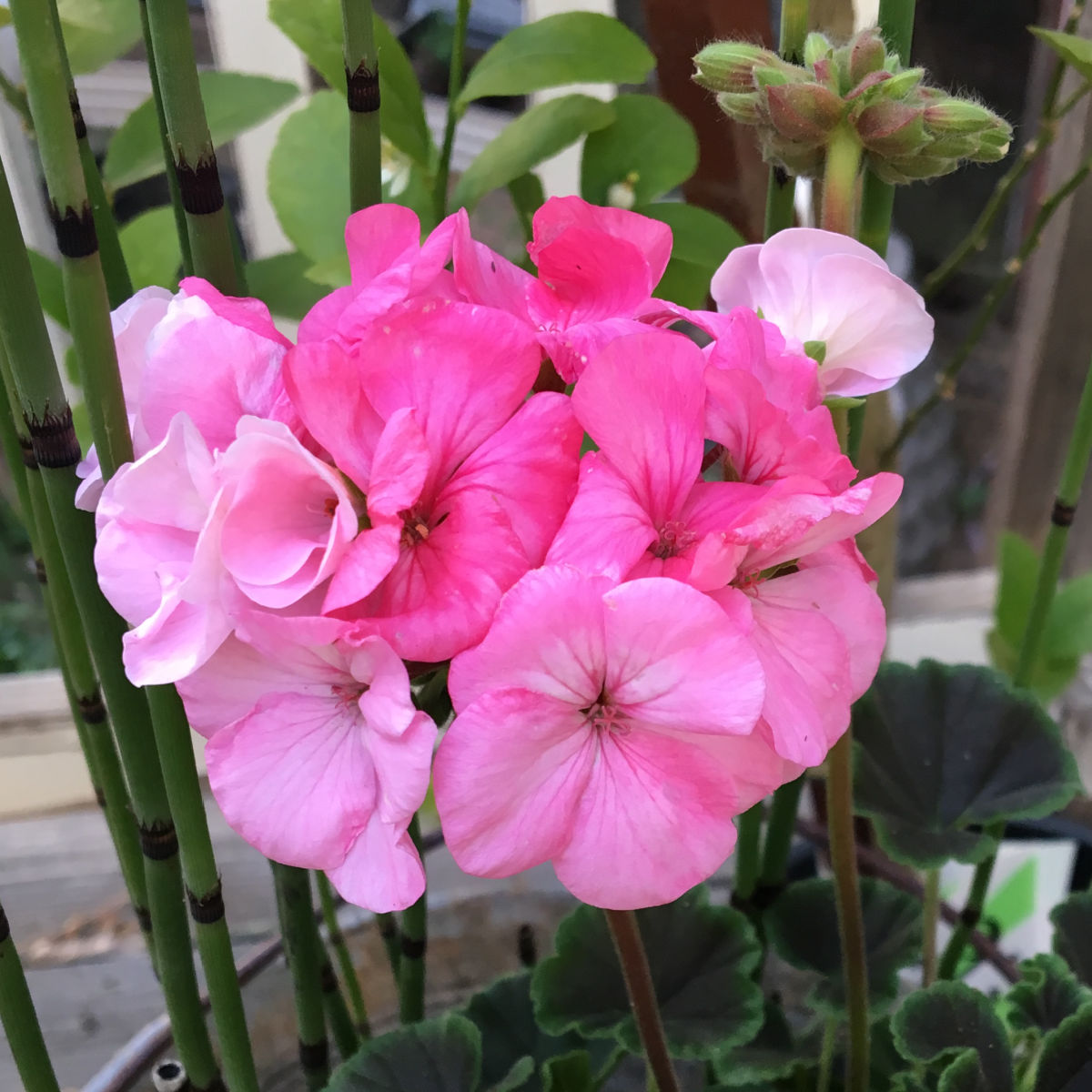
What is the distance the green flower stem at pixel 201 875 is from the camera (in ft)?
1.01

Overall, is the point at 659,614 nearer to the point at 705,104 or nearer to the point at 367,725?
the point at 367,725

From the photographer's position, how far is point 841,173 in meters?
0.30

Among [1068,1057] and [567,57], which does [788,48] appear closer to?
[567,57]

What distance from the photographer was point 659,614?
0.23m

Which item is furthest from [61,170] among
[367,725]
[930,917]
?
[930,917]

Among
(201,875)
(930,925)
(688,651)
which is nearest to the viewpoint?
(688,651)

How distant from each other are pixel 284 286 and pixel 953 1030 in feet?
1.54

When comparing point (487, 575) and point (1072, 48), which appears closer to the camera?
point (487, 575)

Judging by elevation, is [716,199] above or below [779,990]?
above

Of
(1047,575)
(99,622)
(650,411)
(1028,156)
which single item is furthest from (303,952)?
(1028,156)

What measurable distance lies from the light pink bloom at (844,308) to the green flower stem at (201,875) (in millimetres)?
217

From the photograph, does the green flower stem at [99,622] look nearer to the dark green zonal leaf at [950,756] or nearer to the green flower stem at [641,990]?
the green flower stem at [641,990]

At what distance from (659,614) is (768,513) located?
0.03m

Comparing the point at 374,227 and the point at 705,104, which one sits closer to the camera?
the point at 374,227
